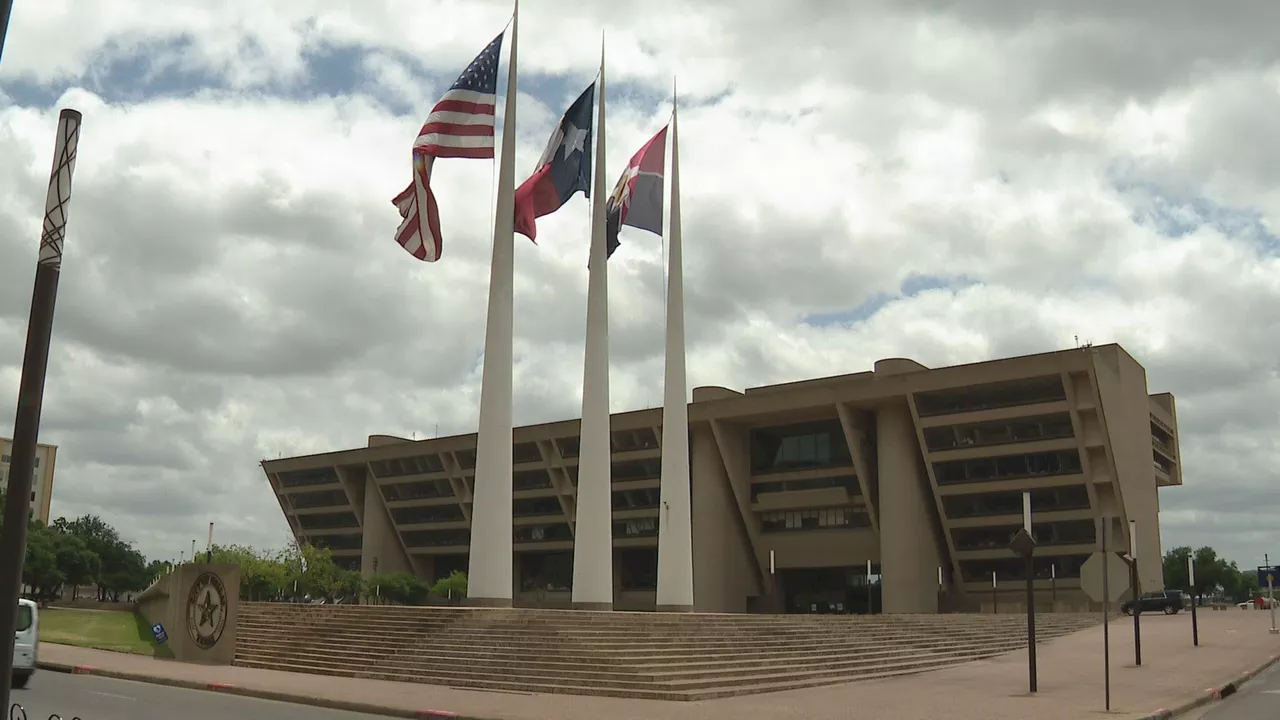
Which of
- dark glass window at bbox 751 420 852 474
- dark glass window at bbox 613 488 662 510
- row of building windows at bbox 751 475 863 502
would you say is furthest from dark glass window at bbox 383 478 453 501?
row of building windows at bbox 751 475 863 502

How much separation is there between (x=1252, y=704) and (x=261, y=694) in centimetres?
1950

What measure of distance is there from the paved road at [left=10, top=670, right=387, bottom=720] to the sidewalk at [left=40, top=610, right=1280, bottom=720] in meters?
0.83

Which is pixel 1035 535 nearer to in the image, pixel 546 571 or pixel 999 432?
pixel 999 432

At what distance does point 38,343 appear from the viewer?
25.9 feet

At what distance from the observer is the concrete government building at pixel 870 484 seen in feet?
205

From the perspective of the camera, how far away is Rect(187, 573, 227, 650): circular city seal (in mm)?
29188

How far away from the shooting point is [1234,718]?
18.8m

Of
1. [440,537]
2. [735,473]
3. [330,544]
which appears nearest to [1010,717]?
[735,473]

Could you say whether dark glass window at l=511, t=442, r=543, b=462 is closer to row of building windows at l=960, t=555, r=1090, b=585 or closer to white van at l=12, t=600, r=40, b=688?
row of building windows at l=960, t=555, r=1090, b=585

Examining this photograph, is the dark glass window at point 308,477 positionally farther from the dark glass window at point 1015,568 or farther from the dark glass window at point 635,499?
the dark glass window at point 1015,568

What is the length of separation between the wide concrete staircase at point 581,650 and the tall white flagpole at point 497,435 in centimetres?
358

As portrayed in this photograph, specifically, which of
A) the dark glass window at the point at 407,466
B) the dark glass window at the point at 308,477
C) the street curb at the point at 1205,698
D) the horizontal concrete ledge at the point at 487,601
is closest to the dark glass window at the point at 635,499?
the dark glass window at the point at 407,466

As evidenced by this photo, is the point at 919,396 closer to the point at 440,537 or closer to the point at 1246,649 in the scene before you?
the point at 1246,649

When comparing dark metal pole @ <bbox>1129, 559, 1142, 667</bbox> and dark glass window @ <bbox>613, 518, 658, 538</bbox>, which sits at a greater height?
dark glass window @ <bbox>613, 518, 658, 538</bbox>
